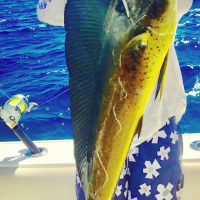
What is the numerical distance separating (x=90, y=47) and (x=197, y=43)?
7174 mm

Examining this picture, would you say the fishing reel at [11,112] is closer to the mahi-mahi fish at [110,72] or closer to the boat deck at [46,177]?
the boat deck at [46,177]

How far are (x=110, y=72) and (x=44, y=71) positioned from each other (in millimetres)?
5995

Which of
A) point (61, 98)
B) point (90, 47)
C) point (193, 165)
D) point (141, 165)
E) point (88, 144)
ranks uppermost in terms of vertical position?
point (90, 47)

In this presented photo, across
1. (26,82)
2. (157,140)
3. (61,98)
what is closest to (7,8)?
(26,82)

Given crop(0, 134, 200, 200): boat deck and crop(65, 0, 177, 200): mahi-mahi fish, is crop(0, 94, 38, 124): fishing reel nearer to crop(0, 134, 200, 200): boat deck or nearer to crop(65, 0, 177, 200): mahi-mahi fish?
crop(0, 134, 200, 200): boat deck

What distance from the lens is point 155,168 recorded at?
1.07 metres

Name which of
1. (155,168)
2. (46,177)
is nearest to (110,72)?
(155,168)

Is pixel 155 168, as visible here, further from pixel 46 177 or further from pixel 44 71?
pixel 44 71

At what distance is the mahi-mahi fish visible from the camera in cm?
69

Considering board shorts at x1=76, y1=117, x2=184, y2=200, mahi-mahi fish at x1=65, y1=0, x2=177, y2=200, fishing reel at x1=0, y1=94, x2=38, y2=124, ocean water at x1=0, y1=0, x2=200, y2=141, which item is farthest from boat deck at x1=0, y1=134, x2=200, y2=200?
ocean water at x1=0, y1=0, x2=200, y2=141

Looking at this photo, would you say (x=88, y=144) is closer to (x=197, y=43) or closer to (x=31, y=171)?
(x=31, y=171)

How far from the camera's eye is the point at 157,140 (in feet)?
3.53

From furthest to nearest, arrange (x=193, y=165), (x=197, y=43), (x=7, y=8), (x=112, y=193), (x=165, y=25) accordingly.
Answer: (x=7, y=8) < (x=197, y=43) < (x=193, y=165) < (x=112, y=193) < (x=165, y=25)

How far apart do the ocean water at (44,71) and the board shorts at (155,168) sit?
7.76 ft
